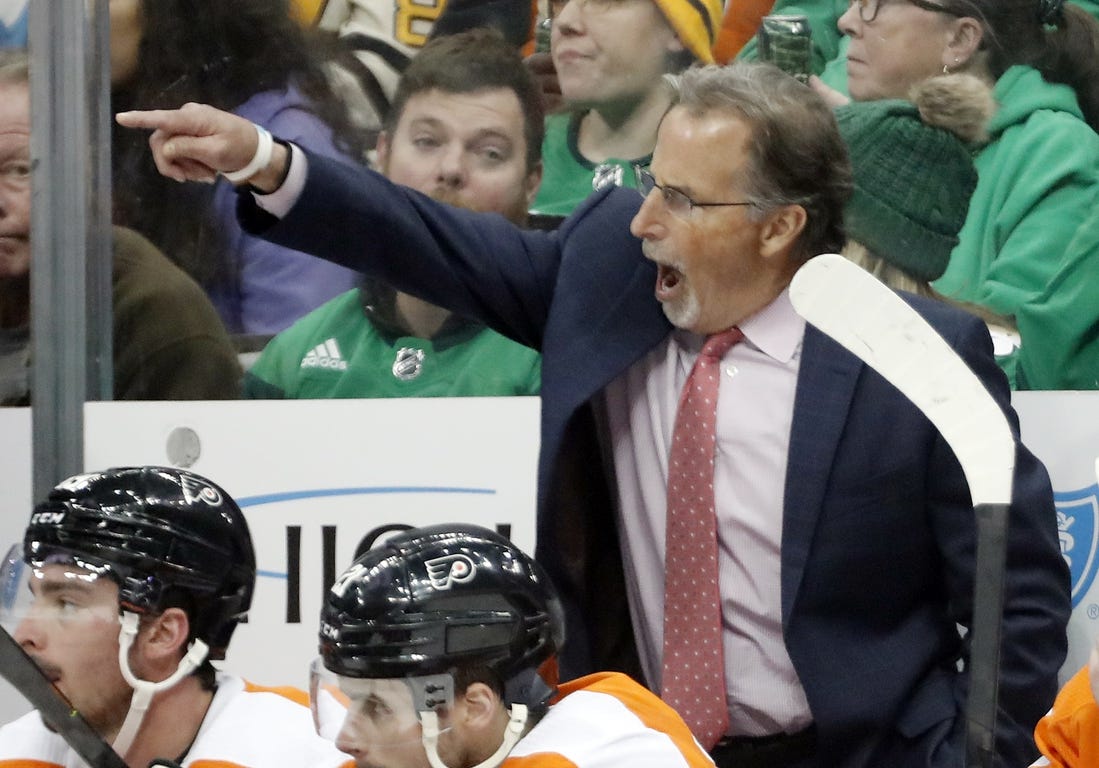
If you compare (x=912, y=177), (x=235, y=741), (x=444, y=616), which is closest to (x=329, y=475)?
(x=235, y=741)

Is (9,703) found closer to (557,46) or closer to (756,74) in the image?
(557,46)

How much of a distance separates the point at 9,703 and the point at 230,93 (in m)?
1.18

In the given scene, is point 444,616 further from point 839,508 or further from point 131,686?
point 839,508

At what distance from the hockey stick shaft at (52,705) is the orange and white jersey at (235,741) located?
4.8 inches

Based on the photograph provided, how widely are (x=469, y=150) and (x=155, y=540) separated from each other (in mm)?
1146

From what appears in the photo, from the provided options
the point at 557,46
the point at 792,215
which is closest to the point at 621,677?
the point at 792,215

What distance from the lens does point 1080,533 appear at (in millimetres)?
2383

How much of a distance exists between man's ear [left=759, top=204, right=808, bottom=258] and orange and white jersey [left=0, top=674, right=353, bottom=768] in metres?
0.90

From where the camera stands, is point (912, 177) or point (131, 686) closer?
point (131, 686)

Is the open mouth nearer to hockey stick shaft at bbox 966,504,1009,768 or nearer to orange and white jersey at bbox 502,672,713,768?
orange and white jersey at bbox 502,672,713,768

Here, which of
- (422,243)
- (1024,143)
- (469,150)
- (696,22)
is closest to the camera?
(422,243)

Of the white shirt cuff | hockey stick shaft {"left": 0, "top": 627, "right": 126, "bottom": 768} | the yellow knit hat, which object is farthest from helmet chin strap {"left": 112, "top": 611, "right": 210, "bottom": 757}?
the yellow knit hat

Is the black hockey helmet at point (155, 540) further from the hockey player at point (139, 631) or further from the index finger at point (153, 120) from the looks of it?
the index finger at point (153, 120)

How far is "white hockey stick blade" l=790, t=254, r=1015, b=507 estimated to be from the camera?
1.36 metres
